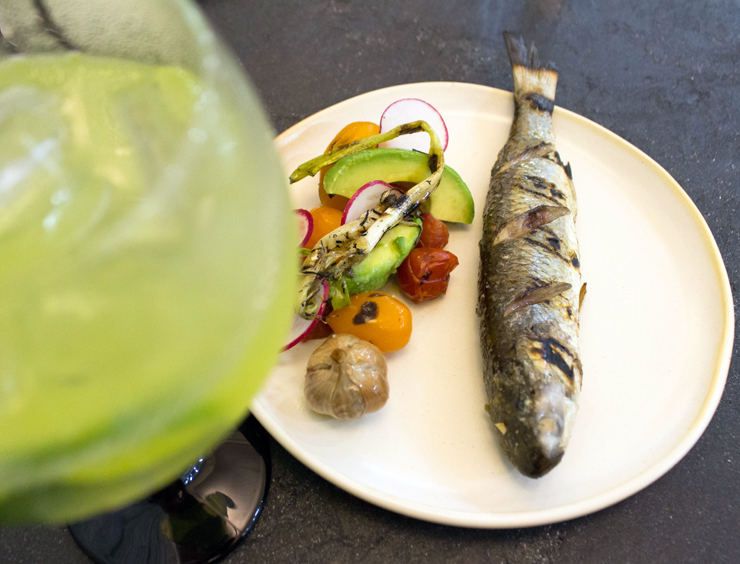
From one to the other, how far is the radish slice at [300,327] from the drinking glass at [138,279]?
65 centimetres

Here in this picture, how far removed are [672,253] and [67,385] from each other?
4.79 ft

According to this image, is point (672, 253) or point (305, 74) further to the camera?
point (305, 74)

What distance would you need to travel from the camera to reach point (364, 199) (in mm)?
1306

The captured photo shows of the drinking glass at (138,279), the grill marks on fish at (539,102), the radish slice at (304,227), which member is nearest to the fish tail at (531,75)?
the grill marks on fish at (539,102)

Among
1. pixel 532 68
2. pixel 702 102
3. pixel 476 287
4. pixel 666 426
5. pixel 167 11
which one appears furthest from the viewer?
pixel 702 102

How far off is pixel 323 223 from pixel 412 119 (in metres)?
0.47

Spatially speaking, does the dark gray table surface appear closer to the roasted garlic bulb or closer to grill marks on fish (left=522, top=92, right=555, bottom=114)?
the roasted garlic bulb

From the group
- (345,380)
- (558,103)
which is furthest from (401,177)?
(558,103)

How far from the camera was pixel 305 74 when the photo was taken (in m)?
1.92

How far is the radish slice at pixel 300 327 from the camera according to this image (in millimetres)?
1163

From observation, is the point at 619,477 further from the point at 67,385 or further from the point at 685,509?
the point at 67,385

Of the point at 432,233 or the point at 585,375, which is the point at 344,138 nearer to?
the point at 432,233

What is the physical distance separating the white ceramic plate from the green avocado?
0.15m

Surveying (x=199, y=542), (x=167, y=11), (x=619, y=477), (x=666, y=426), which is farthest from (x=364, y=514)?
(x=167, y=11)
